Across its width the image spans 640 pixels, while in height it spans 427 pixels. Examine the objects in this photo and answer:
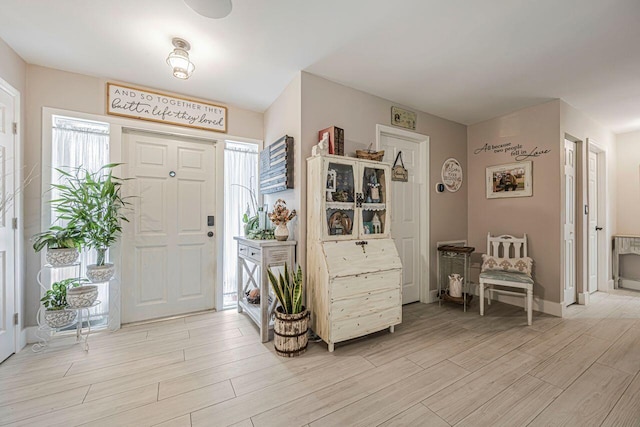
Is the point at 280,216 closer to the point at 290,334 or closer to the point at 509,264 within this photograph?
the point at 290,334

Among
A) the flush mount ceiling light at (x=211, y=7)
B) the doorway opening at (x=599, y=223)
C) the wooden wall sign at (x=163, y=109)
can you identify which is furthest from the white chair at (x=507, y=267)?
the wooden wall sign at (x=163, y=109)

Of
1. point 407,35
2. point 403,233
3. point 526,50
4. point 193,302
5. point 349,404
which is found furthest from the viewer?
point 403,233

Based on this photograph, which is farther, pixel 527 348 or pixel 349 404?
pixel 527 348

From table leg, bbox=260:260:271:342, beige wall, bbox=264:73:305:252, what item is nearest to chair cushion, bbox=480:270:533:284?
beige wall, bbox=264:73:305:252

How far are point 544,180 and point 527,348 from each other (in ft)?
6.65

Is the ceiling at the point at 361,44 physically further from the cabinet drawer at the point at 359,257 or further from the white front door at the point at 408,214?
the cabinet drawer at the point at 359,257

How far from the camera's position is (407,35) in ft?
6.66

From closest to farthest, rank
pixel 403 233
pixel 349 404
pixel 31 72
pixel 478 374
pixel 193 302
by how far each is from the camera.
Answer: pixel 349 404 < pixel 478 374 < pixel 31 72 < pixel 193 302 < pixel 403 233

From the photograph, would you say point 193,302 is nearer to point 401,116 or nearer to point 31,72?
point 31,72

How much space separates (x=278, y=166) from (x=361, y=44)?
1.33 m

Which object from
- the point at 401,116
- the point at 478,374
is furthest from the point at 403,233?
the point at 478,374

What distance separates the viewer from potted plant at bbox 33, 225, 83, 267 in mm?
2145

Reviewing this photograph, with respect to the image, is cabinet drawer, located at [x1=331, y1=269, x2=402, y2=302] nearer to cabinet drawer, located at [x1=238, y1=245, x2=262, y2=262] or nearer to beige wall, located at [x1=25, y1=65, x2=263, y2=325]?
cabinet drawer, located at [x1=238, y1=245, x2=262, y2=262]

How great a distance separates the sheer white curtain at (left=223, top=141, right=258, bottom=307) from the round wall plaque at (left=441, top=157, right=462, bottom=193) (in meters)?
2.62
